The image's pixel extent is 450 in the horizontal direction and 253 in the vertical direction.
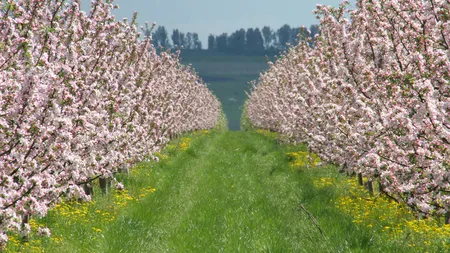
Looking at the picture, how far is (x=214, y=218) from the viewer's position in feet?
35.7

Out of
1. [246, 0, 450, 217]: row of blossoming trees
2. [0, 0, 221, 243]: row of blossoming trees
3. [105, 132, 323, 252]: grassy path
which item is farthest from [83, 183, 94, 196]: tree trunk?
[246, 0, 450, 217]: row of blossoming trees

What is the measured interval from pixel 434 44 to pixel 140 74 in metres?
9.28

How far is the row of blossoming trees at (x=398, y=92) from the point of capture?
21.9 feet

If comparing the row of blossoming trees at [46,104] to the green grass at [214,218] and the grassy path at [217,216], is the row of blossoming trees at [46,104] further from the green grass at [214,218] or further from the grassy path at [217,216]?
the grassy path at [217,216]

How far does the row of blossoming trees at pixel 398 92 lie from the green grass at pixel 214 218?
1.35m

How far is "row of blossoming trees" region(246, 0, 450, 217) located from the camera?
666 cm

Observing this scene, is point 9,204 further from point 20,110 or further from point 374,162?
point 374,162

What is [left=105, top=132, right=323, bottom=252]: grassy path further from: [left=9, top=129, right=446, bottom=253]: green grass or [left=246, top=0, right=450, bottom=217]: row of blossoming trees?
[left=246, top=0, right=450, bottom=217]: row of blossoming trees

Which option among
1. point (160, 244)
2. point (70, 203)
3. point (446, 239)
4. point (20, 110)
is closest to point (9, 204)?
point (20, 110)

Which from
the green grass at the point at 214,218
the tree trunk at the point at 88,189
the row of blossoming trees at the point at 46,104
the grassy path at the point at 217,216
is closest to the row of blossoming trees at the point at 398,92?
the green grass at the point at 214,218

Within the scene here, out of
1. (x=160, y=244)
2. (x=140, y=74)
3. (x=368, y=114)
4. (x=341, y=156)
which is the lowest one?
(x=160, y=244)

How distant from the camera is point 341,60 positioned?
1124 centimetres

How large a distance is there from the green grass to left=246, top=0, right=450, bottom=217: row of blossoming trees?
1346 mm

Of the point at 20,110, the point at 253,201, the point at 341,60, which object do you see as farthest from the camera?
the point at 253,201
